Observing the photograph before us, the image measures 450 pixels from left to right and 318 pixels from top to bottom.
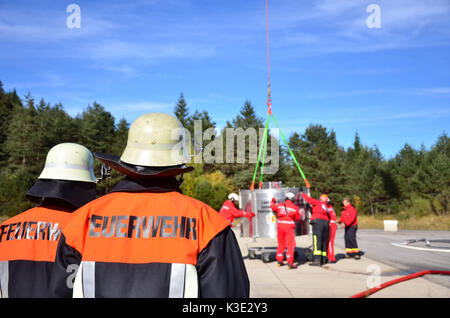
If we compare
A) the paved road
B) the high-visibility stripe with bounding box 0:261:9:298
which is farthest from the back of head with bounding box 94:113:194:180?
the paved road

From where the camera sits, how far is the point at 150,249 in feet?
6.30

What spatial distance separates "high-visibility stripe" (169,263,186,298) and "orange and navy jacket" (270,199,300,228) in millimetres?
8444

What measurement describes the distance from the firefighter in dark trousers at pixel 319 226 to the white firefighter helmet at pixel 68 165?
8.17m

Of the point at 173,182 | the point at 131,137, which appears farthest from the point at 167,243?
the point at 131,137

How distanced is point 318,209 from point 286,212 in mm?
1091

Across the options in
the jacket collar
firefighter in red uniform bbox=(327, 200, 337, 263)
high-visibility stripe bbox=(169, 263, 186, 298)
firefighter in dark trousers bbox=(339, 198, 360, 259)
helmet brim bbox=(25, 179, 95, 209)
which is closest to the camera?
high-visibility stripe bbox=(169, 263, 186, 298)

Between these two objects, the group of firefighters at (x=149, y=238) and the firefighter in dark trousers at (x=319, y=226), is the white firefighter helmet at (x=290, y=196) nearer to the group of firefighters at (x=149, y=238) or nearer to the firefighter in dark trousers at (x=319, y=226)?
the firefighter in dark trousers at (x=319, y=226)

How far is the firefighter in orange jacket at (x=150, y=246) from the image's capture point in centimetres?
189

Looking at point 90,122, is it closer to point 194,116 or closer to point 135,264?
point 194,116

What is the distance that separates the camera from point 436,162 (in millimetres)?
45500

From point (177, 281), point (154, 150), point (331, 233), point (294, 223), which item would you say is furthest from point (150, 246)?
point (331, 233)

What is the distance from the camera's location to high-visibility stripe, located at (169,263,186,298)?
73.9 inches

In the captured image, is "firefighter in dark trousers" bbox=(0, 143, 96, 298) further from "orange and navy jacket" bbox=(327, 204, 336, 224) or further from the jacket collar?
"orange and navy jacket" bbox=(327, 204, 336, 224)

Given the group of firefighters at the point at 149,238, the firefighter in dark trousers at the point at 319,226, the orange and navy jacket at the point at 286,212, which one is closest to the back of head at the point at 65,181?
the group of firefighters at the point at 149,238
